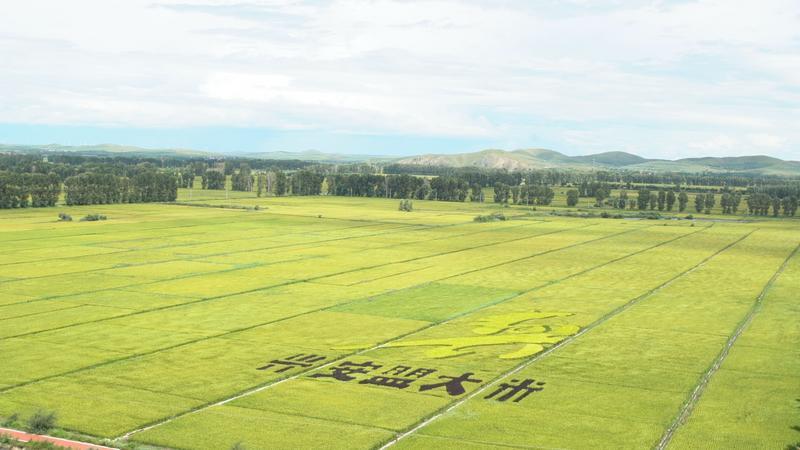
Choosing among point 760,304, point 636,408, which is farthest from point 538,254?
point 636,408

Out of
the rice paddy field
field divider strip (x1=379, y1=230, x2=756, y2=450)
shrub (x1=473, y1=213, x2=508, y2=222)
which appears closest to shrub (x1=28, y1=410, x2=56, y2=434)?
the rice paddy field

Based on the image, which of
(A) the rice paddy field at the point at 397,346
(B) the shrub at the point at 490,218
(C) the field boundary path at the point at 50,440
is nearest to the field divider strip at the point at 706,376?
(A) the rice paddy field at the point at 397,346

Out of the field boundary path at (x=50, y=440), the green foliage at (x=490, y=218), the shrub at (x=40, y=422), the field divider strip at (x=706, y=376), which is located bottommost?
Result: the field boundary path at (x=50, y=440)

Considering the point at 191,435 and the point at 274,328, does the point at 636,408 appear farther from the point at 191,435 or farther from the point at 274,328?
the point at 274,328

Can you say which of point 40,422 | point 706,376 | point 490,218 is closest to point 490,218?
point 490,218

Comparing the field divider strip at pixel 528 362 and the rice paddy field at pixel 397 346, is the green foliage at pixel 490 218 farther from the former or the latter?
the field divider strip at pixel 528 362

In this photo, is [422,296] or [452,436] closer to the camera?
[452,436]

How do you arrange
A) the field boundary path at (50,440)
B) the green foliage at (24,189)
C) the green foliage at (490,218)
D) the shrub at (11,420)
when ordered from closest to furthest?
the field boundary path at (50,440) → the shrub at (11,420) → the green foliage at (490,218) → the green foliage at (24,189)
